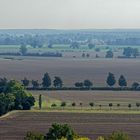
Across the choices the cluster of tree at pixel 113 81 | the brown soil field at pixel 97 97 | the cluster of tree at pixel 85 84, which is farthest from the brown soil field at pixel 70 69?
the brown soil field at pixel 97 97

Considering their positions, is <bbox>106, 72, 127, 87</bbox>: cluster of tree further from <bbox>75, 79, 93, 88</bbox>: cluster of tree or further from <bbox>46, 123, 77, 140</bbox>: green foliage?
<bbox>46, 123, 77, 140</bbox>: green foliage

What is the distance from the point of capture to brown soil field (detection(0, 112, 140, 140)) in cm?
5109

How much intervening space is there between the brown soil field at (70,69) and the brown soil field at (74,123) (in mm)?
31706

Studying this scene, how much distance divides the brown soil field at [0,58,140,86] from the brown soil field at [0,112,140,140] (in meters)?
31.7

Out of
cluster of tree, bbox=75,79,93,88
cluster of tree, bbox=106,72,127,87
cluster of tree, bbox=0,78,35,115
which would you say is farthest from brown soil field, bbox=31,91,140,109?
cluster of tree, bbox=106,72,127,87

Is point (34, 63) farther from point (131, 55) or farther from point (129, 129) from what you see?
point (129, 129)

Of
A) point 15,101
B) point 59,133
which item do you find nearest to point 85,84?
point 15,101

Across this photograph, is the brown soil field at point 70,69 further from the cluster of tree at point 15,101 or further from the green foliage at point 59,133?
the green foliage at point 59,133

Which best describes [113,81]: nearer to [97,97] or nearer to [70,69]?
[97,97]

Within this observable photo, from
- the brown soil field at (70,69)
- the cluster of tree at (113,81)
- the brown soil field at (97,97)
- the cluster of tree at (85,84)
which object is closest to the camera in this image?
the brown soil field at (97,97)

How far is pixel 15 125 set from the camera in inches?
2183

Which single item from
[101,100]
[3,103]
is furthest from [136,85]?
[3,103]

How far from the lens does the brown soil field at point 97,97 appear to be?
71875 millimetres

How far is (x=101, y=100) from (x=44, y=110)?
1037 cm
